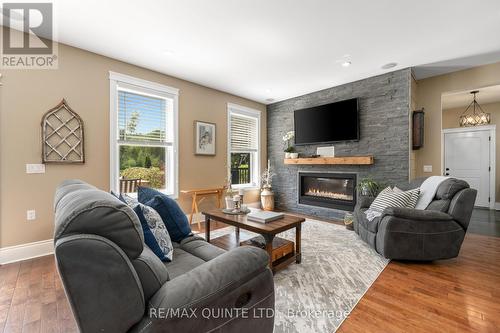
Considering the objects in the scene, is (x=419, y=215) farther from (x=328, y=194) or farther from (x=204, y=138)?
(x=204, y=138)

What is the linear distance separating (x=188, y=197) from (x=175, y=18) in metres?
2.72

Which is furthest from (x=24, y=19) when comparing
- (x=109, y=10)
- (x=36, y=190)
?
(x=36, y=190)

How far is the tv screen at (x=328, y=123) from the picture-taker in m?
4.14

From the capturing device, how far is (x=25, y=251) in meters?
2.58

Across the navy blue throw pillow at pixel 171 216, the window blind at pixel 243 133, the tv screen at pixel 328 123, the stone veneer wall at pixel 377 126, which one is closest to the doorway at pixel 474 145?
the stone veneer wall at pixel 377 126

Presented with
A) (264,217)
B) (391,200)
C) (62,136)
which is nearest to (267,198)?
(391,200)

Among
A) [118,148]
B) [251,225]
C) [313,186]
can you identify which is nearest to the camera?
[251,225]

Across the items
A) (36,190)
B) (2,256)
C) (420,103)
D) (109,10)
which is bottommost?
(2,256)

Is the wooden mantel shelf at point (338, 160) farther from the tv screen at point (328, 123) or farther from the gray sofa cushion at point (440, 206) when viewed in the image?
the gray sofa cushion at point (440, 206)

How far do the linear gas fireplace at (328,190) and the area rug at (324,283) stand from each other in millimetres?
1216

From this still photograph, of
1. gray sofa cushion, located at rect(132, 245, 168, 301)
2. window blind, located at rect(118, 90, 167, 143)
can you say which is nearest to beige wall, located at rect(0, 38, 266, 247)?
window blind, located at rect(118, 90, 167, 143)

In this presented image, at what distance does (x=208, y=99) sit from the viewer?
438 cm

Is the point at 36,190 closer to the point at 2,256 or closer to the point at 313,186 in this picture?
the point at 2,256

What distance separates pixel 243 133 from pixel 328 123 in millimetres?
1854
